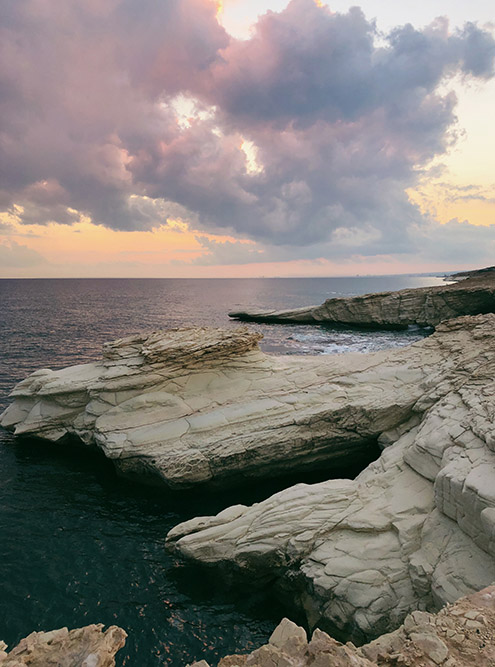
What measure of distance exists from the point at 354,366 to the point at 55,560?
1564cm

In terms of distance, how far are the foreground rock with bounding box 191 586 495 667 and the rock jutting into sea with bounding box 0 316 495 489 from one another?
10.3 meters

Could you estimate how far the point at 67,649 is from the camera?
5535mm

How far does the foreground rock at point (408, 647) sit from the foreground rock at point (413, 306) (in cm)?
5165

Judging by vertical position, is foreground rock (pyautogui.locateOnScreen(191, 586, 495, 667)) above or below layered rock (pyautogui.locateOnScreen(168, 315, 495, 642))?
above

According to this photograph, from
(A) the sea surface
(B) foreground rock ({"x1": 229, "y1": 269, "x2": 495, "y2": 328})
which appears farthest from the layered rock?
(B) foreground rock ({"x1": 229, "y1": 269, "x2": 495, "y2": 328})

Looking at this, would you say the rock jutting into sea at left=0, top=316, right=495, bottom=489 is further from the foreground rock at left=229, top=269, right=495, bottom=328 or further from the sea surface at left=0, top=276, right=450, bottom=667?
the foreground rock at left=229, top=269, right=495, bottom=328

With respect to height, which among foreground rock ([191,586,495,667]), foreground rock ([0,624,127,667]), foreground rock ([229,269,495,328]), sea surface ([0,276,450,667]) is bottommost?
sea surface ([0,276,450,667])

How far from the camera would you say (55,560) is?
1278cm

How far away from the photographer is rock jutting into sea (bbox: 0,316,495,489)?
54.2 feet

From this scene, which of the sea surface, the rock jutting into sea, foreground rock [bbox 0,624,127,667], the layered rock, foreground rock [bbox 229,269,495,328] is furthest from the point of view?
foreground rock [bbox 229,269,495,328]

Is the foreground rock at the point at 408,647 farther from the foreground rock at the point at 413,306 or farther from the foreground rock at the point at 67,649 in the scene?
the foreground rock at the point at 413,306

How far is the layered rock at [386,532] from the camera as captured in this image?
9.52m

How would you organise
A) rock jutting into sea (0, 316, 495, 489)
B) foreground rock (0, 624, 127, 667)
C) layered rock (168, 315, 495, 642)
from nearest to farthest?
1. foreground rock (0, 624, 127, 667)
2. layered rock (168, 315, 495, 642)
3. rock jutting into sea (0, 316, 495, 489)

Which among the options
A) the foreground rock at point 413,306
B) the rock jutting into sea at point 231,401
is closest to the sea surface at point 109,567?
the rock jutting into sea at point 231,401
